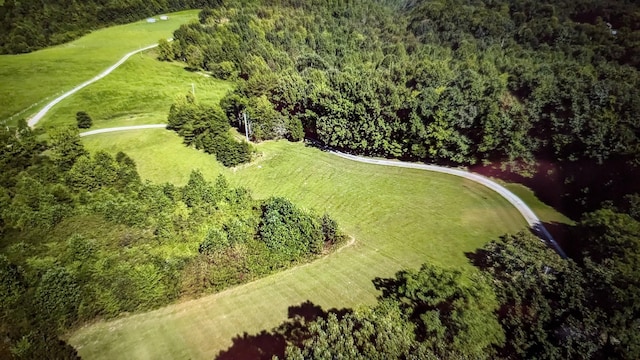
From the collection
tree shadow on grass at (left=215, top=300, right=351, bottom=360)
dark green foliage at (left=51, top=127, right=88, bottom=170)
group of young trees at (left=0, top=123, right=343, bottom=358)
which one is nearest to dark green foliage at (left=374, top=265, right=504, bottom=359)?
tree shadow on grass at (left=215, top=300, right=351, bottom=360)

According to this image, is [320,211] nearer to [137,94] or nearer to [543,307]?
[543,307]

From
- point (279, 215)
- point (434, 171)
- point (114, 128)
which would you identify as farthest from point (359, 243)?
point (114, 128)

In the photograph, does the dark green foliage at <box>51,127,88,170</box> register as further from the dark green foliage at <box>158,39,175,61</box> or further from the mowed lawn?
the dark green foliage at <box>158,39,175,61</box>

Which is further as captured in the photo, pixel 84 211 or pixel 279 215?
pixel 279 215

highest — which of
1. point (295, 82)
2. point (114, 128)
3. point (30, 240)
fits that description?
point (295, 82)

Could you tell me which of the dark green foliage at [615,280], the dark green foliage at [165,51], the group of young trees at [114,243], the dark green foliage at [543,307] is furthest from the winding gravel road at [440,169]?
the group of young trees at [114,243]

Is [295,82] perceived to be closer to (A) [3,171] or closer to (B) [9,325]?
(A) [3,171]

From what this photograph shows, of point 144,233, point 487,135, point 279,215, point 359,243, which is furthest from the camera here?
point 487,135
